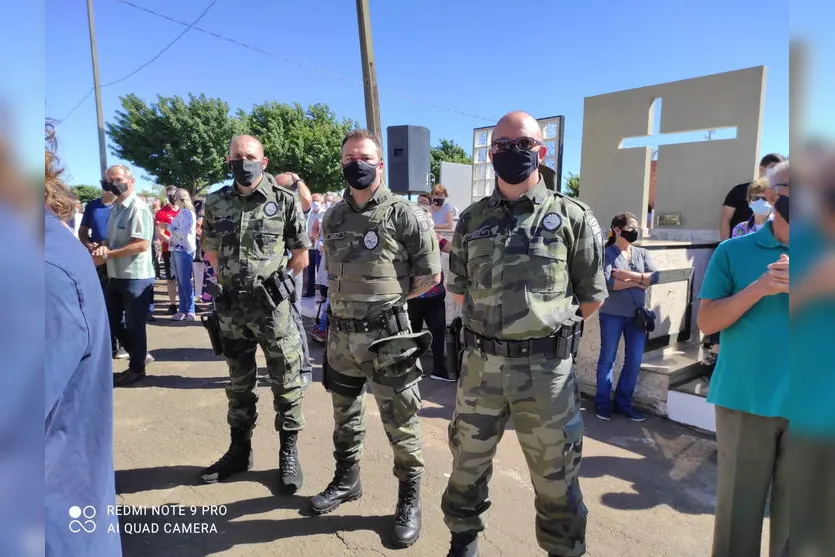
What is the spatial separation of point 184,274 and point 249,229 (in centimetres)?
517

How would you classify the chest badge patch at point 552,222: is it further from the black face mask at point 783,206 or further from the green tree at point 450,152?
the green tree at point 450,152

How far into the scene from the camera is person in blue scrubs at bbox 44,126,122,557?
922mm

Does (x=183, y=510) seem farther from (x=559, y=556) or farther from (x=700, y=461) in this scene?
(x=700, y=461)

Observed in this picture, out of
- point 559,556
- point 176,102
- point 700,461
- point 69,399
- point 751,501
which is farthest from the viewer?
point 176,102

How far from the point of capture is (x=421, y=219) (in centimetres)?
290

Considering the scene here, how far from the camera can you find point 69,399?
3.23 feet

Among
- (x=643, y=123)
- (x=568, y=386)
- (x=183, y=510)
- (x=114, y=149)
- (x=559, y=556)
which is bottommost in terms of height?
(x=183, y=510)

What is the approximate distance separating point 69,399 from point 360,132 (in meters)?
2.25

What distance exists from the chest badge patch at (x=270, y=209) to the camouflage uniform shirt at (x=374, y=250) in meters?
0.49

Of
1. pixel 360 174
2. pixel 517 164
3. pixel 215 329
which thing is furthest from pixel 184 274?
pixel 517 164

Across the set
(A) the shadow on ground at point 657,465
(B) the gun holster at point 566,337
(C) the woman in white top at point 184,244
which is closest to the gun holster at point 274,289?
(B) the gun holster at point 566,337

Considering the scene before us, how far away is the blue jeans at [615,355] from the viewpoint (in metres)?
4.29
